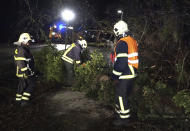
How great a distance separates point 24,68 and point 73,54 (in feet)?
6.91

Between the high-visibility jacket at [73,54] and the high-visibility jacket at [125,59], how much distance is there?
2744 millimetres

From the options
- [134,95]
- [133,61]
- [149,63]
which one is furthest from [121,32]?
[149,63]

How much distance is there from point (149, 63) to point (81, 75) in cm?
242

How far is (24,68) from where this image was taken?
5203mm

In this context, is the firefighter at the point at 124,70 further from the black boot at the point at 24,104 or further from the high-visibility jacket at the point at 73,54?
the high-visibility jacket at the point at 73,54

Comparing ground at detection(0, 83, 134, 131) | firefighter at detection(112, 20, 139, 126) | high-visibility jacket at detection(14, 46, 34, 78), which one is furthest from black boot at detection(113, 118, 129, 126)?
high-visibility jacket at detection(14, 46, 34, 78)

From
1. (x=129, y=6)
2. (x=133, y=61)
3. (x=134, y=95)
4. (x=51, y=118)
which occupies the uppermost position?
(x=129, y=6)

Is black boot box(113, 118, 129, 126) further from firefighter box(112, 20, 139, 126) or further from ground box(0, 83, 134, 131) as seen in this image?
ground box(0, 83, 134, 131)

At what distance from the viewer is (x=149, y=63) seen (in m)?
6.69

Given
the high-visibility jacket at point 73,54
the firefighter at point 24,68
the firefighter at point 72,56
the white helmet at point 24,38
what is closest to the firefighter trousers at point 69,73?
the firefighter at point 72,56

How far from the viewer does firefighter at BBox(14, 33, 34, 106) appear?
17.1ft

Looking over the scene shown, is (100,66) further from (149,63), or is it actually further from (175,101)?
(175,101)

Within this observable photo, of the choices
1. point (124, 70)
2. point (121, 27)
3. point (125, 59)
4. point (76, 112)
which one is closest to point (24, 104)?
point (76, 112)

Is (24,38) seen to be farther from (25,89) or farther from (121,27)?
(121,27)
